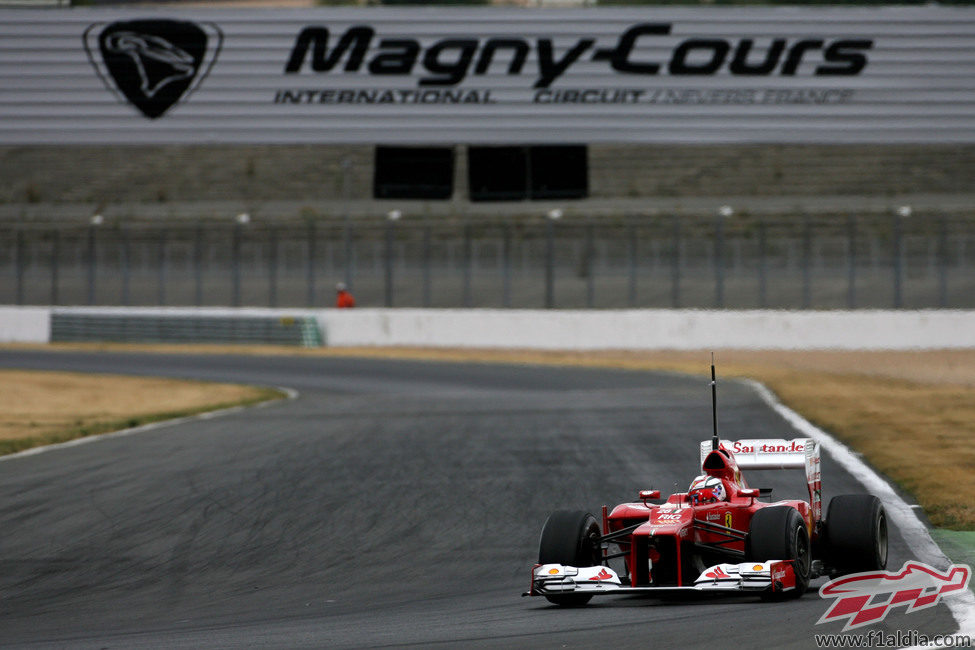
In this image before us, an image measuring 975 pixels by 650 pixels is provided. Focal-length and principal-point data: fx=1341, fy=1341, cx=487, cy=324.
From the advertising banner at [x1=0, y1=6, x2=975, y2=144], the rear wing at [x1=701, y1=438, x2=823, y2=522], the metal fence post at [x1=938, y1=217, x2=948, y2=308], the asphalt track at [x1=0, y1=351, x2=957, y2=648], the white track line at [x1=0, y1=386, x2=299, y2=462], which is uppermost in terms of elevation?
the advertising banner at [x1=0, y1=6, x2=975, y2=144]

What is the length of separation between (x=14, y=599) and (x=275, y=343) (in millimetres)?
28187

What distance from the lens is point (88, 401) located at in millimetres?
21031

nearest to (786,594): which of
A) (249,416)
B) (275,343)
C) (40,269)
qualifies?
(249,416)

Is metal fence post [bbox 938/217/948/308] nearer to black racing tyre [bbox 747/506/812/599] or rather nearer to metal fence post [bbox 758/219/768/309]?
metal fence post [bbox 758/219/768/309]

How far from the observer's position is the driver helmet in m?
7.01

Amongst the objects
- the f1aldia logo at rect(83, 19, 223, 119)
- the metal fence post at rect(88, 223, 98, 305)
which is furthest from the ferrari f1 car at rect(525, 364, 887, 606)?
the metal fence post at rect(88, 223, 98, 305)

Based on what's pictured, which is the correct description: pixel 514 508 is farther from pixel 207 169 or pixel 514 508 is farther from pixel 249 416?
pixel 207 169

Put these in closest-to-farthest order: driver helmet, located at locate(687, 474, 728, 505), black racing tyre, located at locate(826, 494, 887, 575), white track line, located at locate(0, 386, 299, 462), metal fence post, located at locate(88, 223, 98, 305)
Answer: driver helmet, located at locate(687, 474, 728, 505), black racing tyre, located at locate(826, 494, 887, 575), white track line, located at locate(0, 386, 299, 462), metal fence post, located at locate(88, 223, 98, 305)

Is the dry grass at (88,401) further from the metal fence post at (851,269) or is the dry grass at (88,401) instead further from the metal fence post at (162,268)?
the metal fence post at (851,269)

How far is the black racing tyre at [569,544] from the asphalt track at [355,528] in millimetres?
129

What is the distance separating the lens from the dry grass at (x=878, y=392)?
1123 cm

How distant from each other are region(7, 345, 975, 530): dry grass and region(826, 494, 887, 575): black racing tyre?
6.27 ft

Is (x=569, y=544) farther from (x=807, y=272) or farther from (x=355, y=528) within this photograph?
(x=807, y=272)

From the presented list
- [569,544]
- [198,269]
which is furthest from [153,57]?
[569,544]
